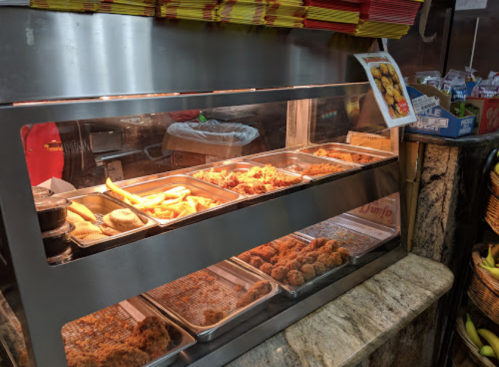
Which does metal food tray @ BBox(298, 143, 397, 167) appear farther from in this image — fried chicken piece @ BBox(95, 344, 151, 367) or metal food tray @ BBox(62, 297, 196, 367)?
fried chicken piece @ BBox(95, 344, 151, 367)

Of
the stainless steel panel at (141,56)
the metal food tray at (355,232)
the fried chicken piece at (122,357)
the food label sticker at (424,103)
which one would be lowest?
the metal food tray at (355,232)

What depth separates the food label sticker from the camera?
2.18 metres

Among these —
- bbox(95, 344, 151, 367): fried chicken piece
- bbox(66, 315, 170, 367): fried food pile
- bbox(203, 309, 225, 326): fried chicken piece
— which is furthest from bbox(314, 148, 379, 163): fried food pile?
bbox(95, 344, 151, 367): fried chicken piece

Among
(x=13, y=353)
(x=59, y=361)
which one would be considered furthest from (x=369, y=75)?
(x=13, y=353)

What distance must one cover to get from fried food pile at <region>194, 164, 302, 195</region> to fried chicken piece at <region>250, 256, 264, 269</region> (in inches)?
16.5

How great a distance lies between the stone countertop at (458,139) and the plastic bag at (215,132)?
95 centimetres

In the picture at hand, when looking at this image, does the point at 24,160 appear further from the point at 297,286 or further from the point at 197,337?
the point at 297,286

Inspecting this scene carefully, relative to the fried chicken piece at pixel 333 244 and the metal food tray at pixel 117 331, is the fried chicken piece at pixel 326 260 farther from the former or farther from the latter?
the metal food tray at pixel 117 331

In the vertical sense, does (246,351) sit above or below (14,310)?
below

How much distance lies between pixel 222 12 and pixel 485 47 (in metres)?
3.39

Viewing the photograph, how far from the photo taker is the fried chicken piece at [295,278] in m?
1.82

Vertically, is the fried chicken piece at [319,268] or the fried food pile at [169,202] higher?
the fried food pile at [169,202]

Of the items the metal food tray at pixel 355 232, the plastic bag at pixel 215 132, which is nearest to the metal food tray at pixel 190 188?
the plastic bag at pixel 215 132

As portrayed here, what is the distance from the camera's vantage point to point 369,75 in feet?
5.95
